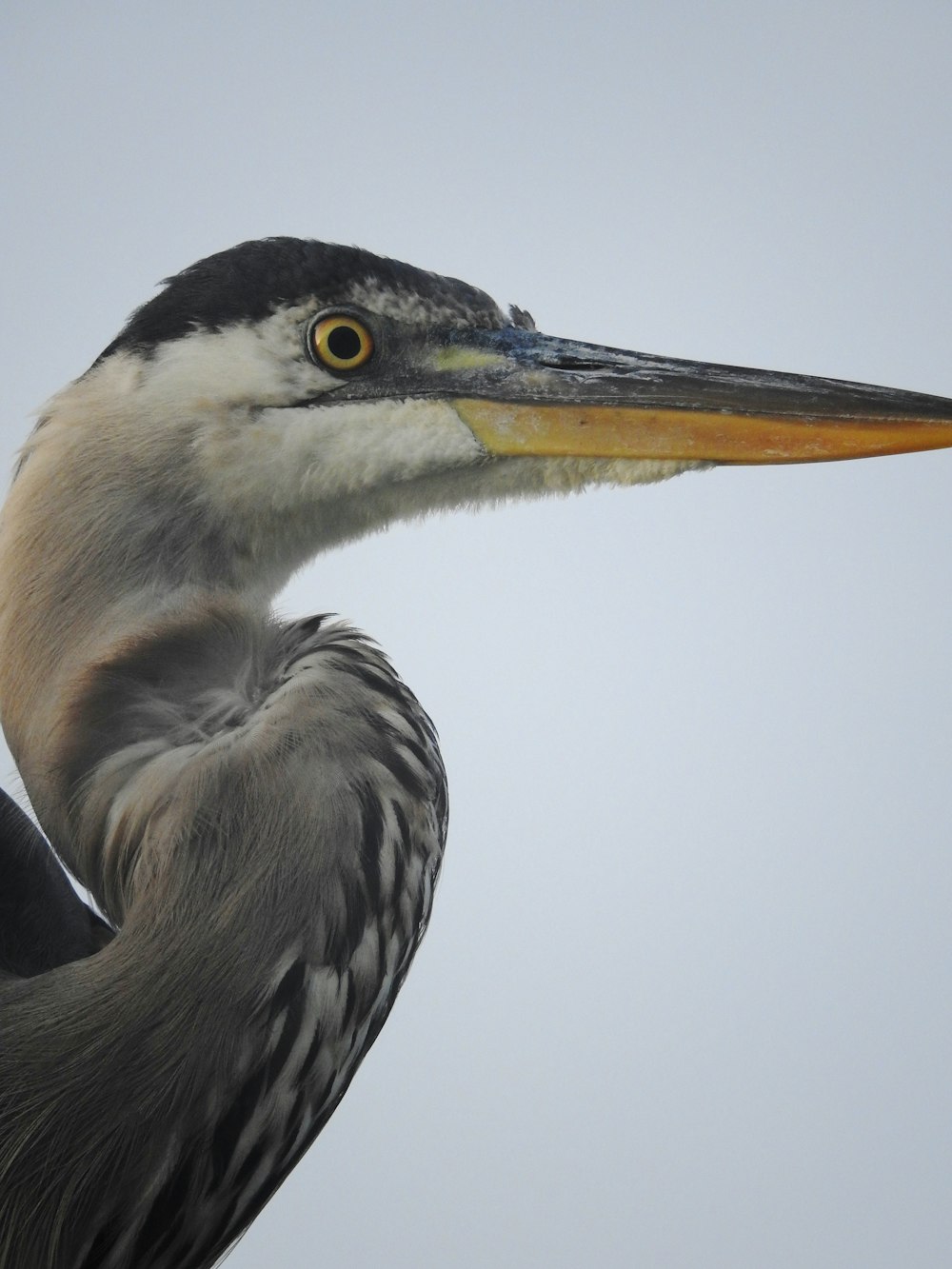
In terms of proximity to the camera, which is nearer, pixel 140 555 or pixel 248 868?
pixel 248 868

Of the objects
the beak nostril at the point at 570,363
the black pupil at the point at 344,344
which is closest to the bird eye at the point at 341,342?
the black pupil at the point at 344,344

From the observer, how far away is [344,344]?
1.32 m

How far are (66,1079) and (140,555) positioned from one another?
1.77 ft

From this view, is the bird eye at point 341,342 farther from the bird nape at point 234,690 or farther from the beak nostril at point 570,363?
the beak nostril at point 570,363

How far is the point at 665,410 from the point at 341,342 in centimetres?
40

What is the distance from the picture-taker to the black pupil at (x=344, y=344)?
1309mm

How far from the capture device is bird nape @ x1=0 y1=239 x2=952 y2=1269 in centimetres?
101

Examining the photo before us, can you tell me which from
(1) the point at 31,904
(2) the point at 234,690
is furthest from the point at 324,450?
(1) the point at 31,904

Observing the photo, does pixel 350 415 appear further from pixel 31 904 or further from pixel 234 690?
pixel 31 904

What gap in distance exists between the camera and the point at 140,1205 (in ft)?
3.25

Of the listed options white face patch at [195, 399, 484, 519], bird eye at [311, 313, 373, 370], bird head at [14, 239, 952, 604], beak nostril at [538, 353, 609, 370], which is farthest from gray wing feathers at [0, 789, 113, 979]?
beak nostril at [538, 353, 609, 370]

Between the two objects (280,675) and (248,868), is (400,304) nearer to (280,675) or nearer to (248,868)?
(280,675)

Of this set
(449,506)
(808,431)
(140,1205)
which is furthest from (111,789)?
(808,431)

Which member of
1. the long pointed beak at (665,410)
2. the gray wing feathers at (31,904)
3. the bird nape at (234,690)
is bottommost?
the gray wing feathers at (31,904)
